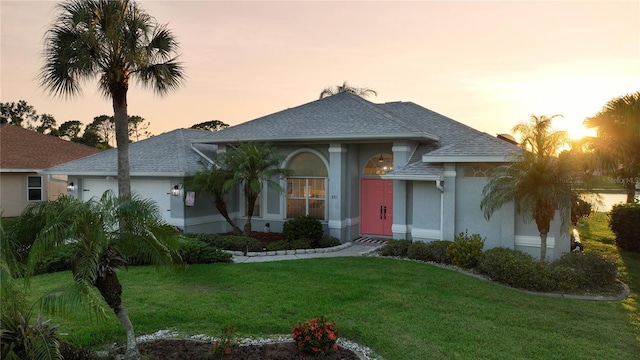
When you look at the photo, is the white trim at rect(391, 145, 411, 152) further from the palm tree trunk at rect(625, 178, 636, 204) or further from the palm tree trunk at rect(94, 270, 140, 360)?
the palm tree trunk at rect(94, 270, 140, 360)

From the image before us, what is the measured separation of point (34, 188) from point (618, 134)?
93.8ft

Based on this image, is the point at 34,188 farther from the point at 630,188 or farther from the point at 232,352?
the point at 630,188

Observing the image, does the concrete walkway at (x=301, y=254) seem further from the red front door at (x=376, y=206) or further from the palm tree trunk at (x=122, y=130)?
the palm tree trunk at (x=122, y=130)

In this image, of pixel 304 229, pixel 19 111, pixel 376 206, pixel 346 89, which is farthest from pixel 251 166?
pixel 19 111

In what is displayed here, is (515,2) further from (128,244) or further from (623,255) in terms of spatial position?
(128,244)

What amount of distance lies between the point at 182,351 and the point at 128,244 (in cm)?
184

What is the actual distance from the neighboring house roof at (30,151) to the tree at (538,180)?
78.3 ft

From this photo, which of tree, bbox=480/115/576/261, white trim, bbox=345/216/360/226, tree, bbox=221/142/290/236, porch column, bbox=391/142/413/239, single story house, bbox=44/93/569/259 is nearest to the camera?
tree, bbox=480/115/576/261

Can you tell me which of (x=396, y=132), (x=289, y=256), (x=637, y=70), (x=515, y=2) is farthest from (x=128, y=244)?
(x=637, y=70)

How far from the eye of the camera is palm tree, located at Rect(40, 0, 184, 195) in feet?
40.6

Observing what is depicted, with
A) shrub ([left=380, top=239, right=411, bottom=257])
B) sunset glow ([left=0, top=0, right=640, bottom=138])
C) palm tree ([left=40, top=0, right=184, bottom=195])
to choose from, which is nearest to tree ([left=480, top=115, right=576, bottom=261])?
sunset glow ([left=0, top=0, right=640, bottom=138])

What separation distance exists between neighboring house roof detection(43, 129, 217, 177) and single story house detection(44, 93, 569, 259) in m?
0.05

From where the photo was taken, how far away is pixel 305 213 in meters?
16.7

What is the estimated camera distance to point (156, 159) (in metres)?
17.4
